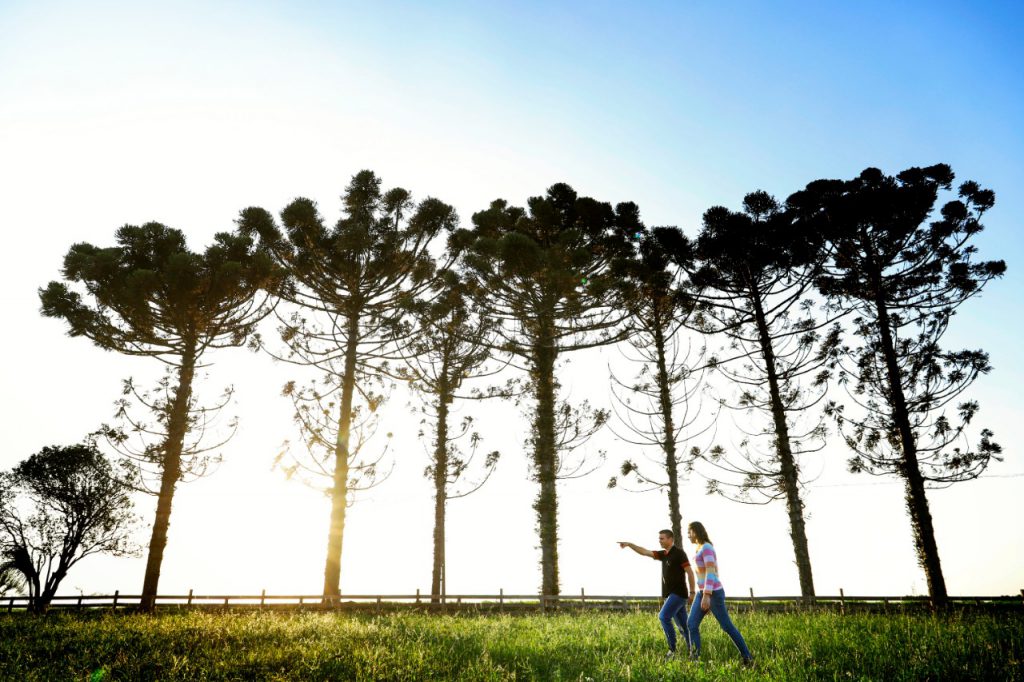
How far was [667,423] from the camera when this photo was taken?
19.1 metres

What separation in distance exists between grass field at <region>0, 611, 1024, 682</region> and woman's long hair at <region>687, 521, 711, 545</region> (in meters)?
1.39

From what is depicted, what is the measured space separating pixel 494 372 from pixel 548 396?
145 inches

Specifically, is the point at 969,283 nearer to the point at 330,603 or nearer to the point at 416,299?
the point at 416,299

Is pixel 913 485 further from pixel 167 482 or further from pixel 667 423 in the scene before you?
pixel 167 482

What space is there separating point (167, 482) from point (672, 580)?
1630cm

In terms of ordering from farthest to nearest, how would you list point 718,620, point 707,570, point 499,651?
point 499,651 < point 707,570 < point 718,620

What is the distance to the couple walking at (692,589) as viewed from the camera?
7273 millimetres

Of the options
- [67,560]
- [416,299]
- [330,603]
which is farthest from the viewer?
[67,560]

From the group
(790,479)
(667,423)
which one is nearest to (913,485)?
(790,479)

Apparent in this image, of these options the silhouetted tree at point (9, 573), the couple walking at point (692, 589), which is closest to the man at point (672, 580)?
the couple walking at point (692, 589)

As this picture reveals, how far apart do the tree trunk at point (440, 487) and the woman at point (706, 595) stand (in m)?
14.9

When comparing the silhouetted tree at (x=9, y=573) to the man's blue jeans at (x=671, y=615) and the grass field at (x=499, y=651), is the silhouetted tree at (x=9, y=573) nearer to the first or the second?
the grass field at (x=499, y=651)

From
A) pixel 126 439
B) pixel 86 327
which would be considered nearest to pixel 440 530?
pixel 126 439

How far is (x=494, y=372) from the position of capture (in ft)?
77.5
